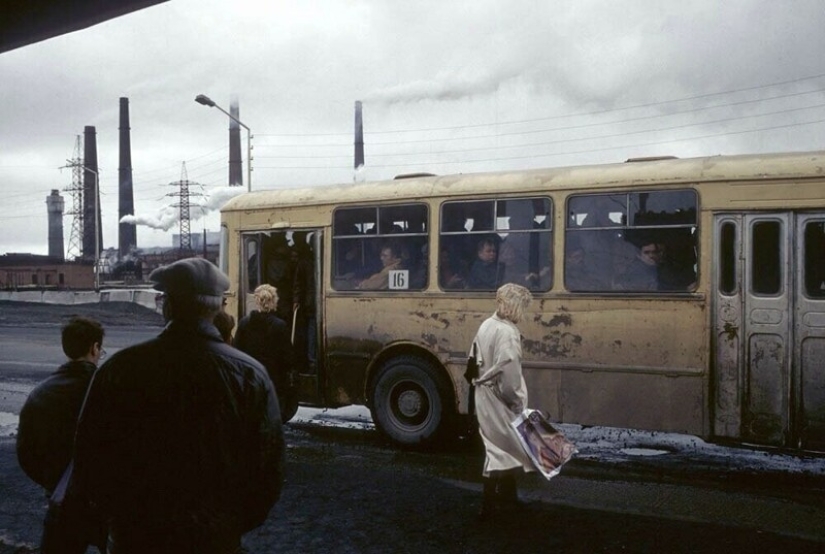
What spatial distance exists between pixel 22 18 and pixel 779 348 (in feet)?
22.4

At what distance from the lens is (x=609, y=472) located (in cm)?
821

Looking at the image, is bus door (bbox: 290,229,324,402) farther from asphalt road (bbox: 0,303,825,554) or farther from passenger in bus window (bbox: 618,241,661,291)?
passenger in bus window (bbox: 618,241,661,291)

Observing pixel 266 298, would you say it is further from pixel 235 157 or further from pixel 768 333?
pixel 235 157

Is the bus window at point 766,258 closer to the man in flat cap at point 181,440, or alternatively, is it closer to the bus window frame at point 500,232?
the bus window frame at point 500,232

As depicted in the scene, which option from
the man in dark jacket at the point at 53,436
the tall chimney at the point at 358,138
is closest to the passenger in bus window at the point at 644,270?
the man in dark jacket at the point at 53,436

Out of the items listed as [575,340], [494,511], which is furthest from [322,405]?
[494,511]

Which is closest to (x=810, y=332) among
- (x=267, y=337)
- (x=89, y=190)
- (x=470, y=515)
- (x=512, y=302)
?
(x=512, y=302)

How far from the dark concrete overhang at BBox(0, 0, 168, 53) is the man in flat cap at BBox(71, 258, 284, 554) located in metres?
1.20

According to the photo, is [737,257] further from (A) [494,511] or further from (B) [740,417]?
(A) [494,511]

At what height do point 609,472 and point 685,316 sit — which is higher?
point 685,316

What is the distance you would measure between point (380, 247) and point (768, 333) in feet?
14.4

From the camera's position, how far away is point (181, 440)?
2.74 metres

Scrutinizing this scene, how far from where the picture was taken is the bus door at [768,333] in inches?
300

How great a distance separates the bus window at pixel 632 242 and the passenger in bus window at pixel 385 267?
2092mm
